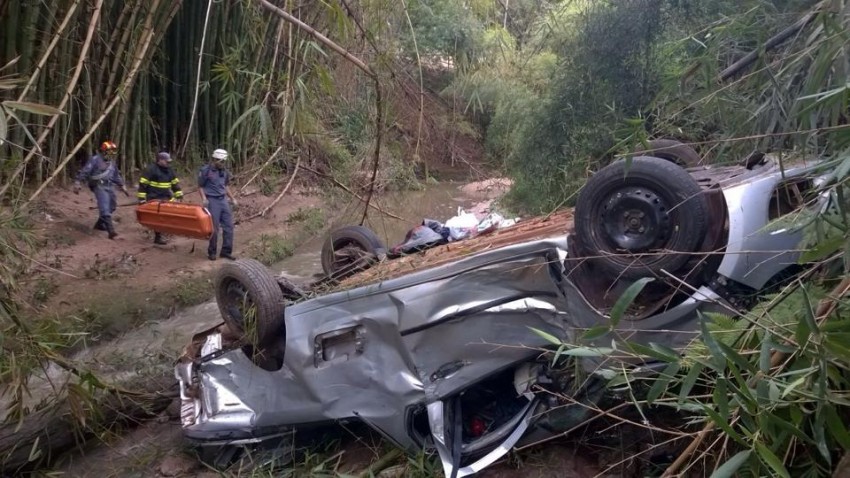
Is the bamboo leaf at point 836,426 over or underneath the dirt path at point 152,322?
over

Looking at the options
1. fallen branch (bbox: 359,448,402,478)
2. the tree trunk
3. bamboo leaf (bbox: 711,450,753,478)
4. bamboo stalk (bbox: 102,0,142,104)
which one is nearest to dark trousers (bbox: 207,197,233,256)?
bamboo stalk (bbox: 102,0,142,104)

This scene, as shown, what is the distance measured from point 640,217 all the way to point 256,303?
7.23ft

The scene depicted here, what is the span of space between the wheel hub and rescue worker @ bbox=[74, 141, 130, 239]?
7.41 m

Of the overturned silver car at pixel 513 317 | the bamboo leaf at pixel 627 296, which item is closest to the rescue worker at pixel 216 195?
the overturned silver car at pixel 513 317

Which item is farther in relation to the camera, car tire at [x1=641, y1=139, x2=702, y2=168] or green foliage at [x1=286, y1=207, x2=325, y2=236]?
green foliage at [x1=286, y1=207, x2=325, y2=236]

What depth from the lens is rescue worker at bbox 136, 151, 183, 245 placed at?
9242mm

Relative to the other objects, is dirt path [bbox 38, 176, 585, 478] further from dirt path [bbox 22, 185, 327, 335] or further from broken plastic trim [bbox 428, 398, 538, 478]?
broken plastic trim [bbox 428, 398, 538, 478]

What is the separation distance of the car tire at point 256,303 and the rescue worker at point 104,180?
5.29m

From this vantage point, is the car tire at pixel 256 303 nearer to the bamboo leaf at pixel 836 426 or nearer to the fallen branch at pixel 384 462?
the fallen branch at pixel 384 462

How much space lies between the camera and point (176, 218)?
8789 millimetres

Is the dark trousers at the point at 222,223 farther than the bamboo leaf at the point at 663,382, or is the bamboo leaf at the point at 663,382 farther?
the dark trousers at the point at 222,223

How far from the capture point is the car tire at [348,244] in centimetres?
537

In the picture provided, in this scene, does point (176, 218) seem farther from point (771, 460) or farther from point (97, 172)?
point (771, 460)

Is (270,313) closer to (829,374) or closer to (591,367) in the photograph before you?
(591,367)
